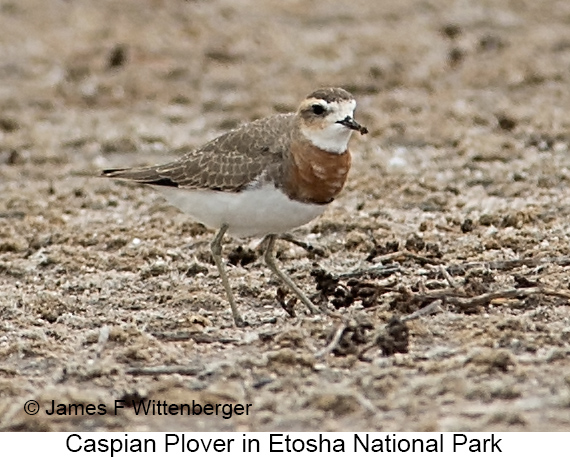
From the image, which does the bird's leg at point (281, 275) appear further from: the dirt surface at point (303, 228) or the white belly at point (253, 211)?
the white belly at point (253, 211)

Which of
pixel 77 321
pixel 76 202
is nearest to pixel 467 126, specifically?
pixel 76 202

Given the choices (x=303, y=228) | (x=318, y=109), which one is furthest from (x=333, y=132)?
(x=303, y=228)

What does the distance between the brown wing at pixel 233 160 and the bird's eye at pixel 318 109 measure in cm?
18

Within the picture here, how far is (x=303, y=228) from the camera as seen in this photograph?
8.55 metres

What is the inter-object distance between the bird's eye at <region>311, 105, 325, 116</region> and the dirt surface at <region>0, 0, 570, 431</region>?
35.4 inches

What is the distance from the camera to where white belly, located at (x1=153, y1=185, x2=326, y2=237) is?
6695 millimetres

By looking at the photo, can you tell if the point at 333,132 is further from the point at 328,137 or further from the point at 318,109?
the point at 318,109

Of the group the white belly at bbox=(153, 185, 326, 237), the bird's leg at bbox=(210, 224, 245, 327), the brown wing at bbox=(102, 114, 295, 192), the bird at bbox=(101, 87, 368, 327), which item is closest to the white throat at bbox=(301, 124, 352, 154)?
the bird at bbox=(101, 87, 368, 327)

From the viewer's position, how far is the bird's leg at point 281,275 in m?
6.80

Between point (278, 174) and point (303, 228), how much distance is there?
181cm

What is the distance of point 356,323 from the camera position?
6008 mm

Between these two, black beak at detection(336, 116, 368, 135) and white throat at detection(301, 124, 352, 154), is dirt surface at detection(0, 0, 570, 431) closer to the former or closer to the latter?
white throat at detection(301, 124, 352, 154)

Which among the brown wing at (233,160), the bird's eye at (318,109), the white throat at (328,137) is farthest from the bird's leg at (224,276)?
the bird's eye at (318,109)

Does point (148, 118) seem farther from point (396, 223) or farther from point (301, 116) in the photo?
point (301, 116)
